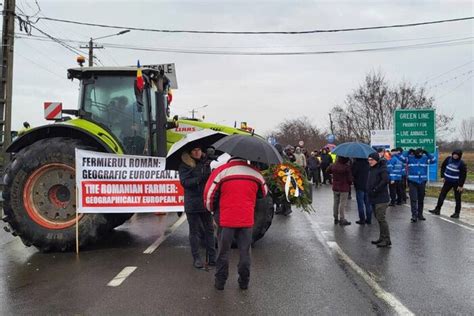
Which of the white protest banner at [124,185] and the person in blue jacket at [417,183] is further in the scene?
the person in blue jacket at [417,183]

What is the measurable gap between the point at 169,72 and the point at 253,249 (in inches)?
206

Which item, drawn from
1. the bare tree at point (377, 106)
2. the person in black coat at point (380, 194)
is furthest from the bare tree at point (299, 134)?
the person in black coat at point (380, 194)

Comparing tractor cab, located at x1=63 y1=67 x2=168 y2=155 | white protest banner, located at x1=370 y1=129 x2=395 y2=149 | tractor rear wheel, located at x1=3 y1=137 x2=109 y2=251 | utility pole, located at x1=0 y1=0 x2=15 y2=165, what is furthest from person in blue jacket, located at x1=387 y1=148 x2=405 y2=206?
utility pole, located at x1=0 y1=0 x2=15 y2=165

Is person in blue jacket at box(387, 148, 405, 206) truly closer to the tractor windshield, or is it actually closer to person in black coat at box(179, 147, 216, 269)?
the tractor windshield

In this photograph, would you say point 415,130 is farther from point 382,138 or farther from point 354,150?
point 354,150

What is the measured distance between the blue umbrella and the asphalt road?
1.72m

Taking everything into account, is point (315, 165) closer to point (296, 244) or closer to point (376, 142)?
point (376, 142)

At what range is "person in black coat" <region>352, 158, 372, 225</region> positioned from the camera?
10.7m

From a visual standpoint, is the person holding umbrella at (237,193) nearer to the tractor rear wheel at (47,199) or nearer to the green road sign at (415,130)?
the tractor rear wheel at (47,199)

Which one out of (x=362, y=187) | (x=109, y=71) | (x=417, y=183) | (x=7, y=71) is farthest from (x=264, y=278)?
(x=7, y=71)

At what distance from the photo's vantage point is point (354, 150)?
10.1 metres

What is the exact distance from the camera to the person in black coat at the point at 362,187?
1073cm

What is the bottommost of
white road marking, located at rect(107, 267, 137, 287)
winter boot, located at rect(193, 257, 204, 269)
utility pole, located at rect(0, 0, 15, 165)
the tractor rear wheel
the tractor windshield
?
white road marking, located at rect(107, 267, 137, 287)

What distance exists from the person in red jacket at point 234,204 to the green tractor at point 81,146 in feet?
6.88
